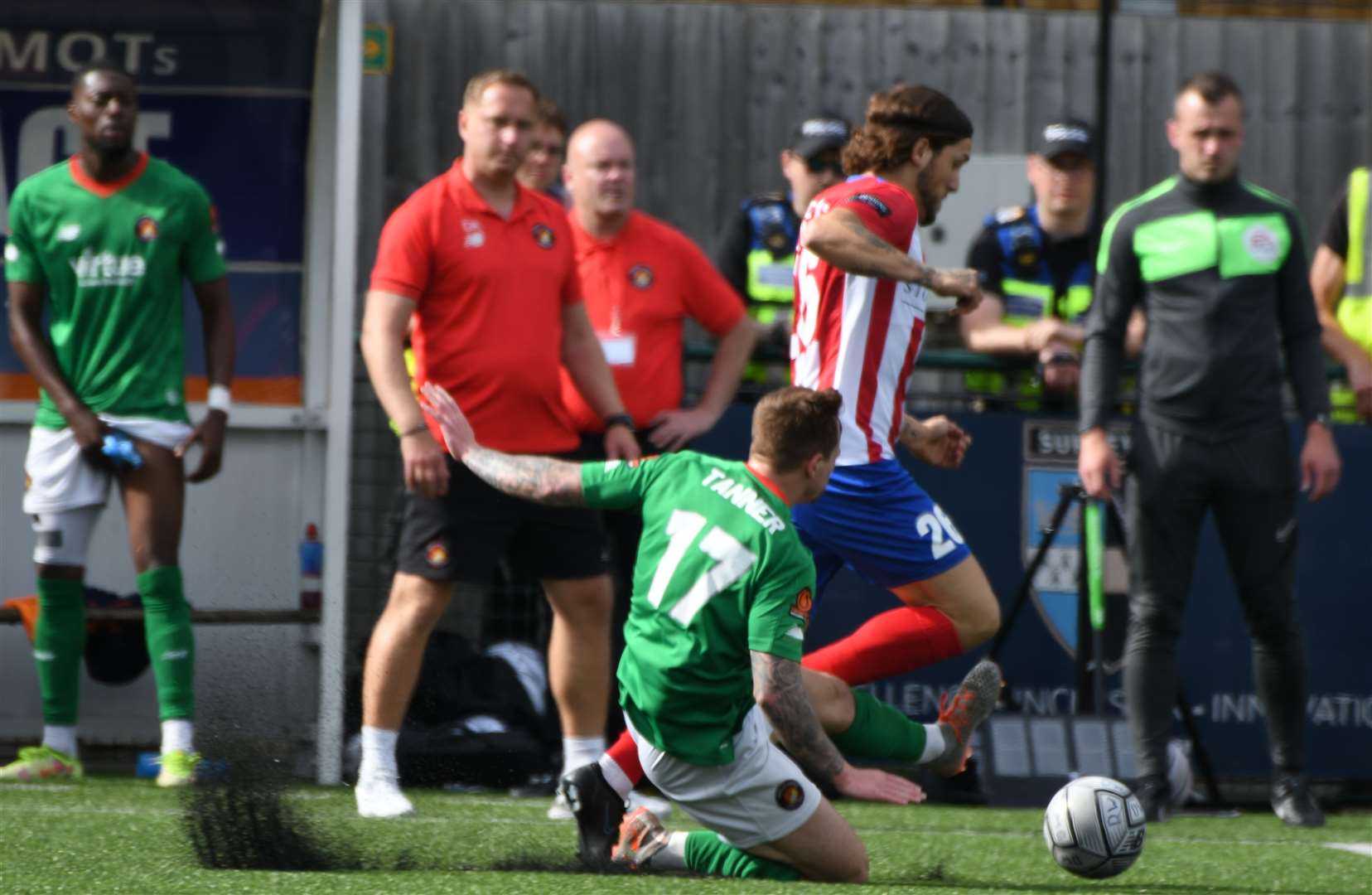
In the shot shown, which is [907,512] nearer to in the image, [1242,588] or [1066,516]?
[1242,588]

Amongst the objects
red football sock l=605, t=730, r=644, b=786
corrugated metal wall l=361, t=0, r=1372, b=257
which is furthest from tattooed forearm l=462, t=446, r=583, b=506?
corrugated metal wall l=361, t=0, r=1372, b=257

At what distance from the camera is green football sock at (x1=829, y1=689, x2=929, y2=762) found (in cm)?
562

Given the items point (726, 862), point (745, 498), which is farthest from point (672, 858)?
point (745, 498)

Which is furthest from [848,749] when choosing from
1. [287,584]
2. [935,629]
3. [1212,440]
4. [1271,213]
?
[287,584]

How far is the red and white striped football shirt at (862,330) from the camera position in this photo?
5977 millimetres

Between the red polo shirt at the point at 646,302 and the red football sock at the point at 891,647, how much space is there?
1869mm

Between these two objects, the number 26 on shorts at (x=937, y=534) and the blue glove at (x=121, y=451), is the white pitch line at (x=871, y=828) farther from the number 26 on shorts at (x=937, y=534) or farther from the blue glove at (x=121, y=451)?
the blue glove at (x=121, y=451)

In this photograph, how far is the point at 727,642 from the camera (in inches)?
202

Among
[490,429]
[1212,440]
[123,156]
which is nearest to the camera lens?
[490,429]

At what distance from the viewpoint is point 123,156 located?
7703 millimetres

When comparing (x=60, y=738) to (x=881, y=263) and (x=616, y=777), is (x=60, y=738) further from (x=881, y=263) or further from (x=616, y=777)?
(x=881, y=263)

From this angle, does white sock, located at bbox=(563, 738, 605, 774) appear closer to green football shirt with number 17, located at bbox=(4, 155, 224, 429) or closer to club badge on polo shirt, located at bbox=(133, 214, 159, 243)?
green football shirt with number 17, located at bbox=(4, 155, 224, 429)

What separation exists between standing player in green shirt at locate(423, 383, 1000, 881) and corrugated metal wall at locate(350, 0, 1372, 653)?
19.3ft

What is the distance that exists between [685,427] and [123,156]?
2.20m
